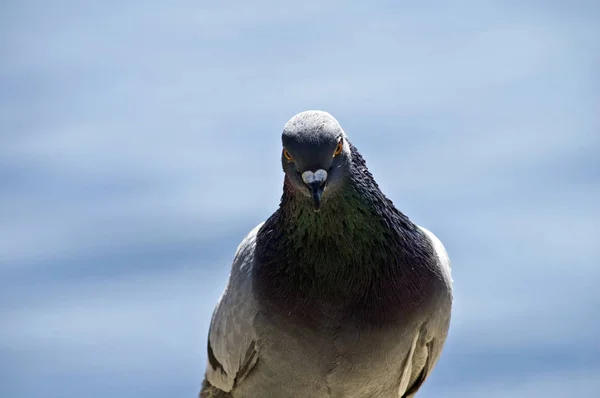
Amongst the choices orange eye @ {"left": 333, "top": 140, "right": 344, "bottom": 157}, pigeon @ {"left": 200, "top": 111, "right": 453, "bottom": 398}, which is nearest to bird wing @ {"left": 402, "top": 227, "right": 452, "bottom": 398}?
pigeon @ {"left": 200, "top": 111, "right": 453, "bottom": 398}

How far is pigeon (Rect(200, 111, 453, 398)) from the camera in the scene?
7887 millimetres

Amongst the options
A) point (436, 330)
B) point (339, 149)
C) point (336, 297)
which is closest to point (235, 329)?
point (336, 297)

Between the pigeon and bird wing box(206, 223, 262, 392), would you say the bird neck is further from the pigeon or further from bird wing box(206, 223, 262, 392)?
bird wing box(206, 223, 262, 392)

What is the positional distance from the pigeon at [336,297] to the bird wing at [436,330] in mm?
24

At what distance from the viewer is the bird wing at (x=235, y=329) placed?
8125mm

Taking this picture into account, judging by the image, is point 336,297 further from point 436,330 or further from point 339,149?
point 339,149

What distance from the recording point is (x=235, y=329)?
8219mm

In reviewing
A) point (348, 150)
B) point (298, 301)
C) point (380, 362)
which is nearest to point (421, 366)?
point (380, 362)

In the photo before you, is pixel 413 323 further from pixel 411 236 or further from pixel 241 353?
pixel 241 353

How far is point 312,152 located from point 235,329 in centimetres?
180

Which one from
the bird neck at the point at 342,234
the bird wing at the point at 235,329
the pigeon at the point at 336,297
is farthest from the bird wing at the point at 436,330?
the bird wing at the point at 235,329

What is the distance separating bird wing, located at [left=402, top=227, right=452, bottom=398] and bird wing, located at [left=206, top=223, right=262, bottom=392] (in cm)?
130

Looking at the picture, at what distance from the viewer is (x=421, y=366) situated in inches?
339

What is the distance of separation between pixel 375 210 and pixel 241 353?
5.05ft
